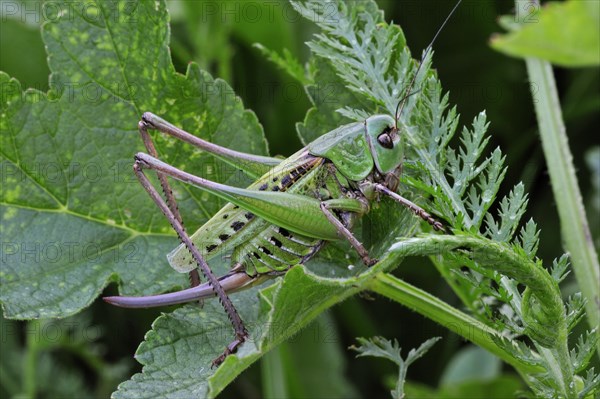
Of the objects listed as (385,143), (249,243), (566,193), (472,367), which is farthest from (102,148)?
(472,367)

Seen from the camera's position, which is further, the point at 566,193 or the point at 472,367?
the point at 472,367

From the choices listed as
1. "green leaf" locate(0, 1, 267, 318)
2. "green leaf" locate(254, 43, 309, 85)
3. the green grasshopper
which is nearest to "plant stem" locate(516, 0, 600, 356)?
the green grasshopper

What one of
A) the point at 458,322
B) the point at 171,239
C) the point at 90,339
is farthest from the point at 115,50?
the point at 90,339

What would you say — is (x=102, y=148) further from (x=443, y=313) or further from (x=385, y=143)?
(x=443, y=313)

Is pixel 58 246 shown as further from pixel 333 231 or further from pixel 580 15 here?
pixel 580 15

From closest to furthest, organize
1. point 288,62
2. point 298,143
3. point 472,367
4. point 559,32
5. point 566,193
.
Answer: point 559,32 < point 566,193 < point 288,62 < point 472,367 < point 298,143
